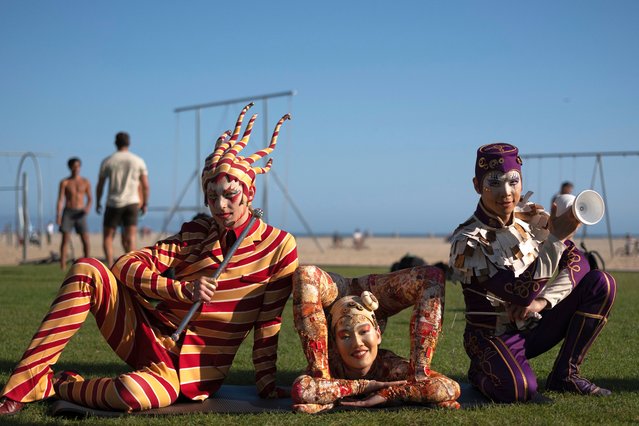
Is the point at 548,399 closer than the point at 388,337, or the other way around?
the point at 548,399

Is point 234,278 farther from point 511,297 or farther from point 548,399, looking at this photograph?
point 548,399

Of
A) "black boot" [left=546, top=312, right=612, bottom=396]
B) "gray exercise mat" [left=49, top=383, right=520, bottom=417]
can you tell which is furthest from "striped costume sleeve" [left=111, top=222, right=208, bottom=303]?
"black boot" [left=546, top=312, right=612, bottom=396]

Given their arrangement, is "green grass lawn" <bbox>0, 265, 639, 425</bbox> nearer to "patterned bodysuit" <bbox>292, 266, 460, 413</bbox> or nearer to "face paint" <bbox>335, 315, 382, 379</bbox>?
"patterned bodysuit" <bbox>292, 266, 460, 413</bbox>

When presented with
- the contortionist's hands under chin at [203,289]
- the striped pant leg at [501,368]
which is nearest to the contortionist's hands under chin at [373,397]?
the striped pant leg at [501,368]

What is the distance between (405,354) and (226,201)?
248 cm

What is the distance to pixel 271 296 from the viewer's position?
14.2 feet

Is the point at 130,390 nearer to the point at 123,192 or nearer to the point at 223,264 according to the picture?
the point at 223,264

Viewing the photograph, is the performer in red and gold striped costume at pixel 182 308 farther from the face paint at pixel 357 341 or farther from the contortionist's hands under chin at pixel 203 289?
the face paint at pixel 357 341

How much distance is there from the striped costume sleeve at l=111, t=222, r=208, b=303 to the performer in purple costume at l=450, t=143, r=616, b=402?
1443 millimetres

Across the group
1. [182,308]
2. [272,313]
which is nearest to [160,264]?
[182,308]

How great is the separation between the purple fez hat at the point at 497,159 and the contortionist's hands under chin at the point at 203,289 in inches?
63.1

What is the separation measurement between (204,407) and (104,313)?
0.71 m

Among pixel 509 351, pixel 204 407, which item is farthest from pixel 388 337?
pixel 204 407

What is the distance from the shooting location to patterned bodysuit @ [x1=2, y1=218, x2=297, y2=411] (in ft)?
13.2
